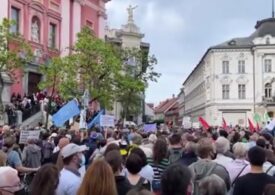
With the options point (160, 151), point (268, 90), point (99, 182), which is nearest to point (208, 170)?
point (160, 151)

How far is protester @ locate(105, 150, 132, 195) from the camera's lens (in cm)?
677

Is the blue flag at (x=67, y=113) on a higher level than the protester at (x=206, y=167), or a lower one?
higher

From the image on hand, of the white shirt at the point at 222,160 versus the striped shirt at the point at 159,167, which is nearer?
the white shirt at the point at 222,160

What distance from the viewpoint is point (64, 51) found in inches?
1670

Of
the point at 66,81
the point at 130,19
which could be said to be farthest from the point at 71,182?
the point at 130,19

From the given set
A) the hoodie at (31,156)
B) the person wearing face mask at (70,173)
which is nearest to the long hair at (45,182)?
the person wearing face mask at (70,173)

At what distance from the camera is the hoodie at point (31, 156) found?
1342 centimetres

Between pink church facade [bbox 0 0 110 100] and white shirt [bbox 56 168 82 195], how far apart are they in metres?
26.9

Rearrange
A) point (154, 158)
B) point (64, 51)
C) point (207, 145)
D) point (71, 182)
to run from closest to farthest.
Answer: point (71, 182) → point (207, 145) → point (154, 158) → point (64, 51)

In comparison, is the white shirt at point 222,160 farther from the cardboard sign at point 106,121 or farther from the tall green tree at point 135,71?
the tall green tree at point 135,71

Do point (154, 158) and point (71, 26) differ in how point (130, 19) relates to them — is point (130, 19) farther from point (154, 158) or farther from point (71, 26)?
point (154, 158)

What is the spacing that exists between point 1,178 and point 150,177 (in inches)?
131

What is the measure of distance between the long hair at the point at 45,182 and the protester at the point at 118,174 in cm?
114

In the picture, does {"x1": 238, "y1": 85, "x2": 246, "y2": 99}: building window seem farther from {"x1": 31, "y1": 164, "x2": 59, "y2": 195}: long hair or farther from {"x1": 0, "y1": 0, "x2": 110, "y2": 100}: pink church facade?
{"x1": 31, "y1": 164, "x2": 59, "y2": 195}: long hair
